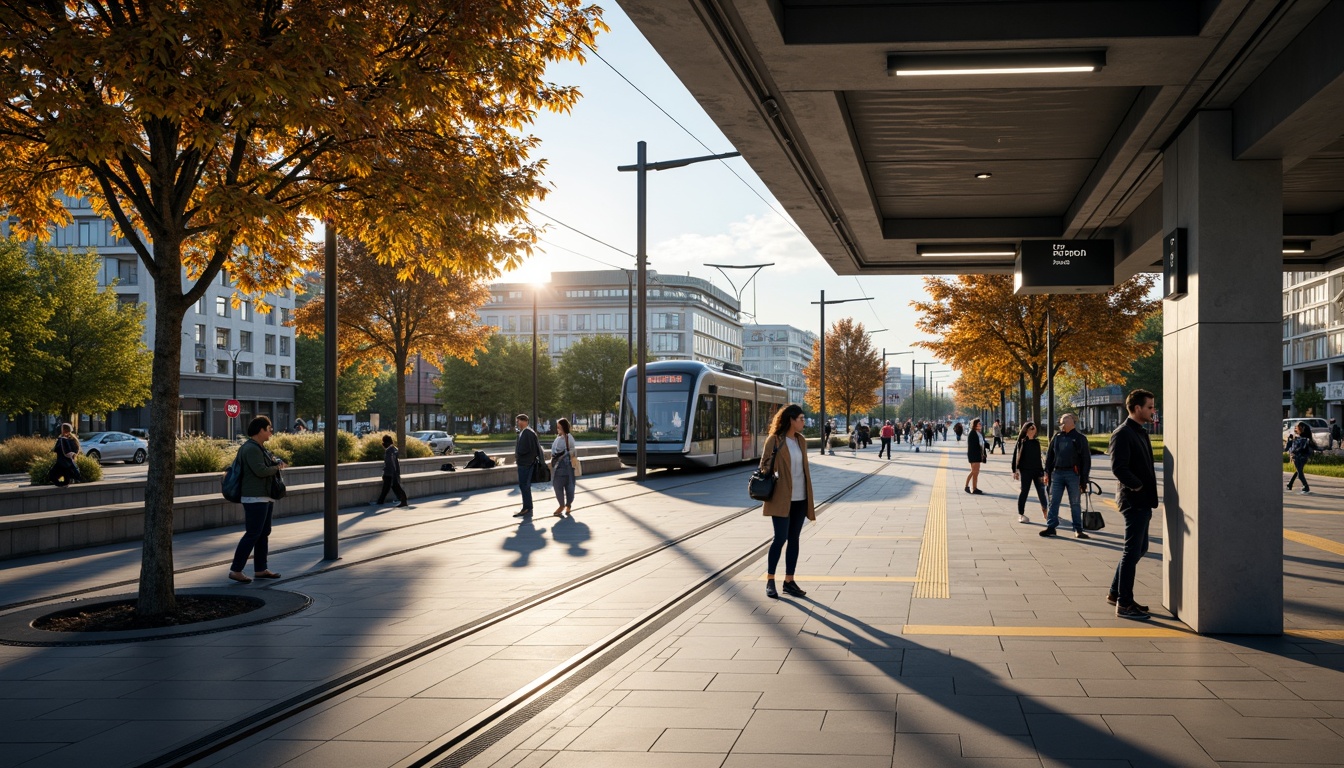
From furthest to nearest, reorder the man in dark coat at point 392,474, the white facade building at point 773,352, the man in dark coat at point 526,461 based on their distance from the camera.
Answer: the white facade building at point 773,352
the man in dark coat at point 392,474
the man in dark coat at point 526,461

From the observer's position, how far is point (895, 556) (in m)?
11.9

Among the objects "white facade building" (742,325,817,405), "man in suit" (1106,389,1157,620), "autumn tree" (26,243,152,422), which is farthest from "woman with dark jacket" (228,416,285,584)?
"white facade building" (742,325,817,405)

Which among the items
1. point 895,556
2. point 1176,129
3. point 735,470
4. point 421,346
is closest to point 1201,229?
point 1176,129

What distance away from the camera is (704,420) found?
98.9 ft

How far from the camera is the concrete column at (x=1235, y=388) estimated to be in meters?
7.39

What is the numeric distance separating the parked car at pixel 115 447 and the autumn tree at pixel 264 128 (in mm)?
36052

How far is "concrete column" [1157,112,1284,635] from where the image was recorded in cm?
739

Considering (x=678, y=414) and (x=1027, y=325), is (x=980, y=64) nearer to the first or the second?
(x=678, y=414)

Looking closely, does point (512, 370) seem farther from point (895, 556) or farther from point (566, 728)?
point (566, 728)

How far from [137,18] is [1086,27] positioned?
7167 millimetres

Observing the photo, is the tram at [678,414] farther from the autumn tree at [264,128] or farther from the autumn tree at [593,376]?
the autumn tree at [593,376]

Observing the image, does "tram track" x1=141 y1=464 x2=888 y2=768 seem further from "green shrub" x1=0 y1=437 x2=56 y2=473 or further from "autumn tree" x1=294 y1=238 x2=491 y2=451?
"autumn tree" x1=294 y1=238 x2=491 y2=451

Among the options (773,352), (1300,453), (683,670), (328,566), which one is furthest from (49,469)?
(773,352)

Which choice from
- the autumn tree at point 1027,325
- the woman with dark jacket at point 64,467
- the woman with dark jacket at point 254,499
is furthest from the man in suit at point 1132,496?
the autumn tree at point 1027,325
